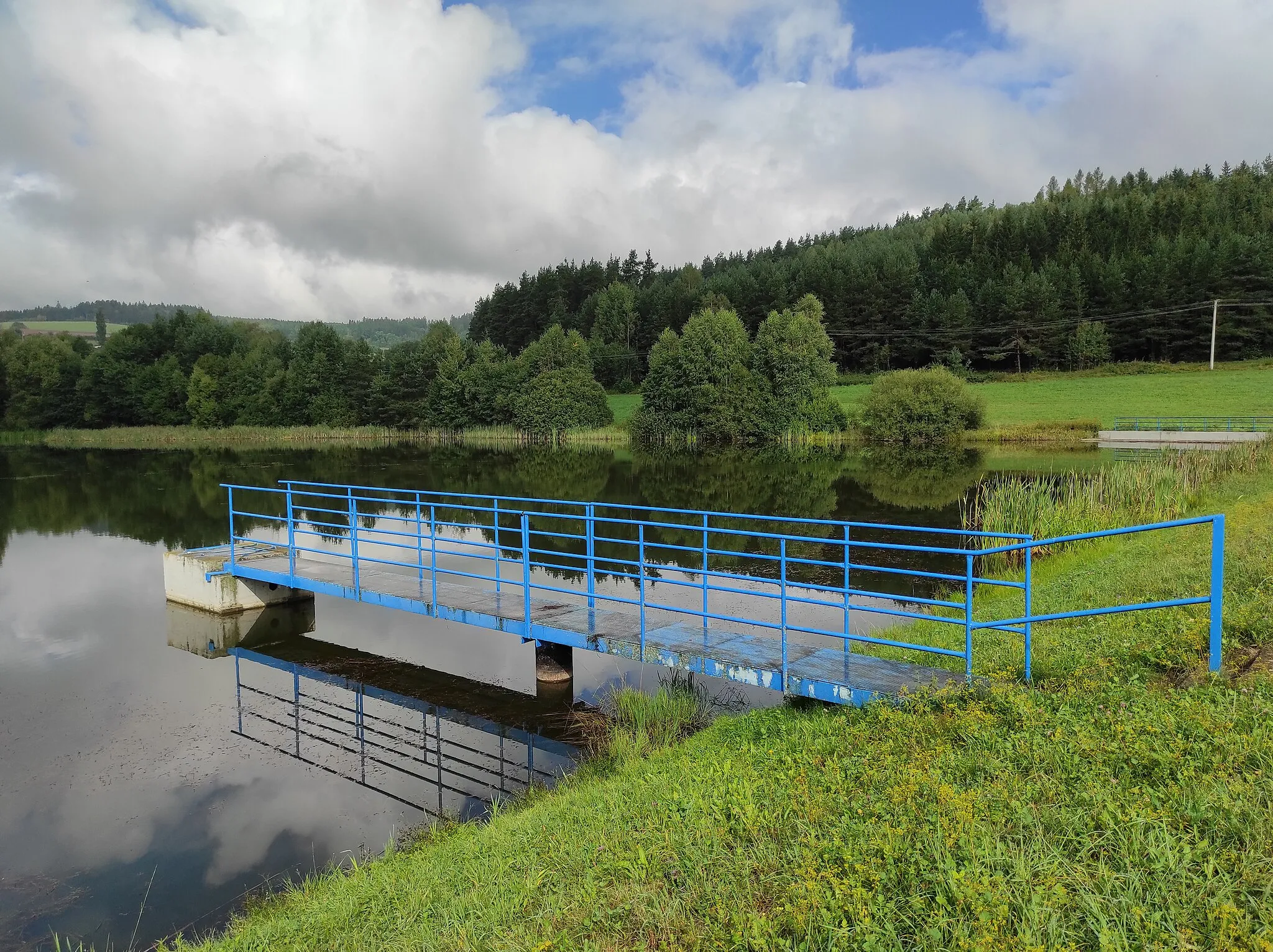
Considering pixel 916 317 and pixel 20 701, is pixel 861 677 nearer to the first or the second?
pixel 20 701

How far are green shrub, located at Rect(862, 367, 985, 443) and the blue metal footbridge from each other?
29.0 m

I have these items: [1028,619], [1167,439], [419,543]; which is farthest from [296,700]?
[1167,439]

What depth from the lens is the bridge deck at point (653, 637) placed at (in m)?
7.05

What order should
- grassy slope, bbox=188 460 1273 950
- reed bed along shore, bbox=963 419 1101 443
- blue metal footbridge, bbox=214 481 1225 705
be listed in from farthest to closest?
reed bed along shore, bbox=963 419 1101 443
blue metal footbridge, bbox=214 481 1225 705
grassy slope, bbox=188 460 1273 950

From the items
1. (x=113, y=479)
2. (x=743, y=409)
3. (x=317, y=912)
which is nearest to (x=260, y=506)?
(x=113, y=479)

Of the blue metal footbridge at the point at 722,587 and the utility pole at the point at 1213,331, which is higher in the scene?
the utility pole at the point at 1213,331

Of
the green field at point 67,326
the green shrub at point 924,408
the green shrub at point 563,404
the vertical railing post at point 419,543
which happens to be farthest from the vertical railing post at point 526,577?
the green field at point 67,326

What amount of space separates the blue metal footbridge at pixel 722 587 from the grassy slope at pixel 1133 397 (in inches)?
1480

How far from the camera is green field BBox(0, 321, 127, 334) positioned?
15688cm

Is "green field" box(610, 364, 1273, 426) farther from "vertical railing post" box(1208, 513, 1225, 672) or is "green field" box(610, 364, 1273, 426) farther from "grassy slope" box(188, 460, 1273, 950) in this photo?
"grassy slope" box(188, 460, 1273, 950)

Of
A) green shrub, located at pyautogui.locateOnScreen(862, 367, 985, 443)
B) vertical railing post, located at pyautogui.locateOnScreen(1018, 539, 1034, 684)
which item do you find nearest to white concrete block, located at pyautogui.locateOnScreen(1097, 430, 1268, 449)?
green shrub, located at pyautogui.locateOnScreen(862, 367, 985, 443)

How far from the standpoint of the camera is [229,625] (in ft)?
45.1

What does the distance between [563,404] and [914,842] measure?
62.5 metres

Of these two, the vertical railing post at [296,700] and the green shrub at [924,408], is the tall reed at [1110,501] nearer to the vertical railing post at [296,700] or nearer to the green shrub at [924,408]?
the vertical railing post at [296,700]
